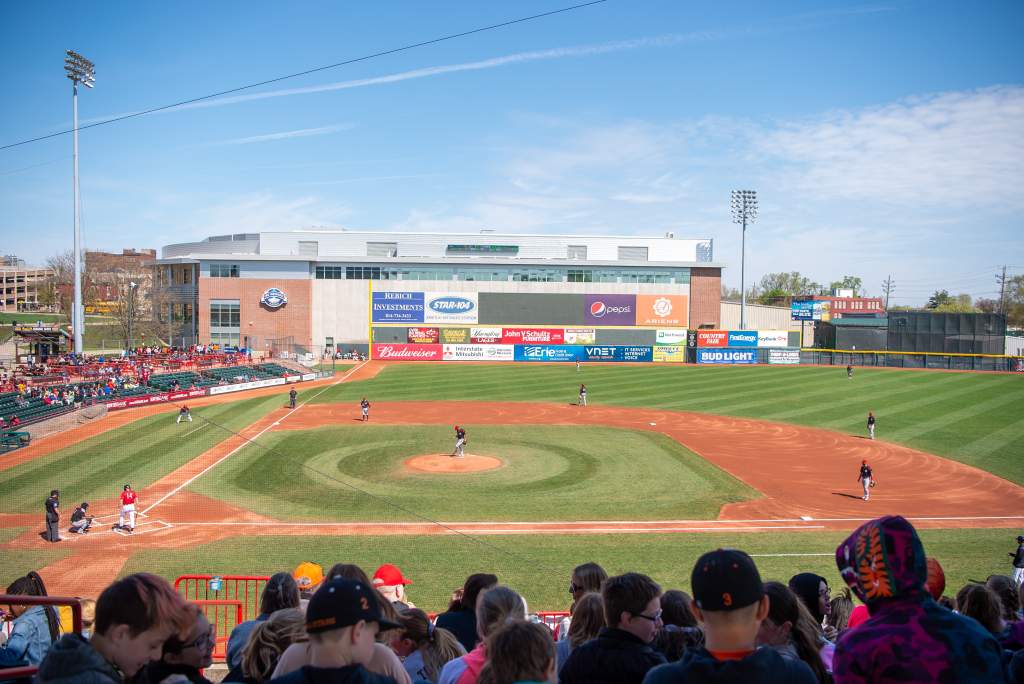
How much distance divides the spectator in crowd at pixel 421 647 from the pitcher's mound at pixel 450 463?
20.3 metres

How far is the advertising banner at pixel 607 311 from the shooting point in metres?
74.5

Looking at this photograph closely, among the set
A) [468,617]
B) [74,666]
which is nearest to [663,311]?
A: [468,617]

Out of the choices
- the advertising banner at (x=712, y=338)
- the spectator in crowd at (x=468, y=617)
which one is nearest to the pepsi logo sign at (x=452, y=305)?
the advertising banner at (x=712, y=338)

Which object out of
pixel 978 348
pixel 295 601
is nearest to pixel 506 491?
pixel 295 601

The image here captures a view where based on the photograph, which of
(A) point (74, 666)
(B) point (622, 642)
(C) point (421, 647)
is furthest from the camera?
(C) point (421, 647)

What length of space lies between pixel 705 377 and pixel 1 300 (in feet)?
381

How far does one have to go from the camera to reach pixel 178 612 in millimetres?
3348

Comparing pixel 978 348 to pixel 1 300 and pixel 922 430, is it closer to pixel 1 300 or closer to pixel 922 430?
pixel 922 430

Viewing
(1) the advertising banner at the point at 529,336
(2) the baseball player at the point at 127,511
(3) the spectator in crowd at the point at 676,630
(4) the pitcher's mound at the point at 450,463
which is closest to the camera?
(3) the spectator in crowd at the point at 676,630

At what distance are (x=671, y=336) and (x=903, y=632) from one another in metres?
72.0

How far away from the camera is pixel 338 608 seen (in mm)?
3230

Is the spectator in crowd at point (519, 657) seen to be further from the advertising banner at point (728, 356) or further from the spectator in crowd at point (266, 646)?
the advertising banner at point (728, 356)

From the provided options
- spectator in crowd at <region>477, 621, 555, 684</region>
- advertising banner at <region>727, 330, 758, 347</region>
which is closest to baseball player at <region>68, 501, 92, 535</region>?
spectator in crowd at <region>477, 621, 555, 684</region>

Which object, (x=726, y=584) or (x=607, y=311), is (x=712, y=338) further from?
(x=726, y=584)
